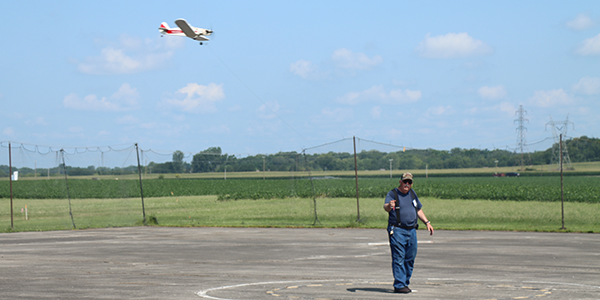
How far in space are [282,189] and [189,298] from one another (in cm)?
2119

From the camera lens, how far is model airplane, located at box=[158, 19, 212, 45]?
18.9 m

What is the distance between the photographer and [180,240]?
1789 centimetres

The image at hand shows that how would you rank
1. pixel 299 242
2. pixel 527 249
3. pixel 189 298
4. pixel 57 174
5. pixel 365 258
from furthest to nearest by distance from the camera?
1. pixel 57 174
2. pixel 299 242
3. pixel 527 249
4. pixel 365 258
5. pixel 189 298

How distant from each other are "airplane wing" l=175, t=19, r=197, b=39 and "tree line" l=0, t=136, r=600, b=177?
7.23m

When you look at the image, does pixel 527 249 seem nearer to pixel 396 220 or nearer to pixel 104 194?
pixel 396 220

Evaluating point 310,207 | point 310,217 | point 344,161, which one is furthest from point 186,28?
point 310,207

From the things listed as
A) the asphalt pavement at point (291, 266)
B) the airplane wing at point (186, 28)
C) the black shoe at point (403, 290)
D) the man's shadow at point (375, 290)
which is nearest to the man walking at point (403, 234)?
the black shoe at point (403, 290)

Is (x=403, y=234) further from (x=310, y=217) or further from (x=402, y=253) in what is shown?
(x=310, y=217)

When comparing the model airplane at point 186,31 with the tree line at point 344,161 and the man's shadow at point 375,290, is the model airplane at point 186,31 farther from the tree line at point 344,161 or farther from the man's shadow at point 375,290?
the man's shadow at point 375,290

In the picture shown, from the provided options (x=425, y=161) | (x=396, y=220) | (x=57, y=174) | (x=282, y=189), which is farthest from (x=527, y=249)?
(x=57, y=174)

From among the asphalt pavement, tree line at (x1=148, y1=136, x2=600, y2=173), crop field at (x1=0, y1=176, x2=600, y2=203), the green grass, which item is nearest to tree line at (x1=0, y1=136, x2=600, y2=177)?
tree line at (x1=148, y1=136, x2=600, y2=173)

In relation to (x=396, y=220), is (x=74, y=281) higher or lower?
lower

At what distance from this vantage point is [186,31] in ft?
64.0

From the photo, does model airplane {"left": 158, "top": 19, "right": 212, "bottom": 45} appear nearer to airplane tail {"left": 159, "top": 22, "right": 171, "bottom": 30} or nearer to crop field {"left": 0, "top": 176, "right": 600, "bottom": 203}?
airplane tail {"left": 159, "top": 22, "right": 171, "bottom": 30}
